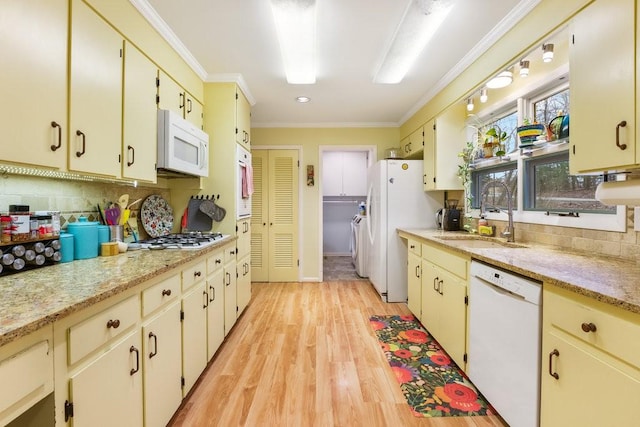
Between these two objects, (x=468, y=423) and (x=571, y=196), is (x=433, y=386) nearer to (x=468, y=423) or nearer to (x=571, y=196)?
(x=468, y=423)

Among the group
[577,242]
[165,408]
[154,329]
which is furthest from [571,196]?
[165,408]

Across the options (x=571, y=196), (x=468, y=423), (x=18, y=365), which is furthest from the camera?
(x=571, y=196)

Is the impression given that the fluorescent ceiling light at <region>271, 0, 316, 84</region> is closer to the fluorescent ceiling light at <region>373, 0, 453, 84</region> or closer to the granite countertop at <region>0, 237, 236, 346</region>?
the fluorescent ceiling light at <region>373, 0, 453, 84</region>

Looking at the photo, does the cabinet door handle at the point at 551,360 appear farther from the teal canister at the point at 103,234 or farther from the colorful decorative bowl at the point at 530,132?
the teal canister at the point at 103,234

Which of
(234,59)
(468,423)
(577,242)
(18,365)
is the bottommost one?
(468,423)

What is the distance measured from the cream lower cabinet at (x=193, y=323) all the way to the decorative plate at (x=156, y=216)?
0.77 m

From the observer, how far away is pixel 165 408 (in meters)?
1.43

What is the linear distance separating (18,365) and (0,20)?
3.75 ft

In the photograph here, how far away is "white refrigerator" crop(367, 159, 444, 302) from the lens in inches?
138

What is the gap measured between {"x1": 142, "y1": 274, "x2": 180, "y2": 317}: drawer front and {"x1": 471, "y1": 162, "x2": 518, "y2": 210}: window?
8.58 ft

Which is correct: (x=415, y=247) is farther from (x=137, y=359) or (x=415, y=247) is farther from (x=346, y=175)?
(x=346, y=175)

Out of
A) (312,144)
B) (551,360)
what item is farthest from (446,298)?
(312,144)

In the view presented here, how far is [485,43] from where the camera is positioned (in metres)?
2.14

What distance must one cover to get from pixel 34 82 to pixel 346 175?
5.13 m
